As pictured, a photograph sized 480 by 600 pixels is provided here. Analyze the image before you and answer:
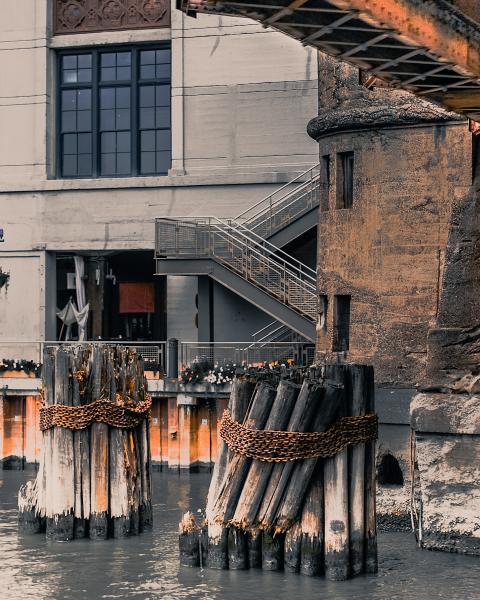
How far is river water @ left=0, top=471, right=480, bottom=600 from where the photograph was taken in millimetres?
21641

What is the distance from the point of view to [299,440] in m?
21.5

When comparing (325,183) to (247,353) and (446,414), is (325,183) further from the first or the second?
(247,353)

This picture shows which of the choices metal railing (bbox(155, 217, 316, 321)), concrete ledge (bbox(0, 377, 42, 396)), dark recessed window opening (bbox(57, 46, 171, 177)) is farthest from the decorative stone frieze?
concrete ledge (bbox(0, 377, 42, 396))

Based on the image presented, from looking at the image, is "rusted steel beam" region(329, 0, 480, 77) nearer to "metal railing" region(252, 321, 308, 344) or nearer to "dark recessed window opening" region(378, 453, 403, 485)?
"dark recessed window opening" region(378, 453, 403, 485)

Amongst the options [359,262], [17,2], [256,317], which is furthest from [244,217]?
[359,262]

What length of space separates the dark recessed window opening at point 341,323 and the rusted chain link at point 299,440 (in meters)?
8.43

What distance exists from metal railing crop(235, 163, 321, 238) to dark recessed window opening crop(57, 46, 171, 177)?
4.14 meters

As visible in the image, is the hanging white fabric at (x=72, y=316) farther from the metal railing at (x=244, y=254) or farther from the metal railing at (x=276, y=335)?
the metal railing at (x=276, y=335)

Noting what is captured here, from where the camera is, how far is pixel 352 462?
21.8m

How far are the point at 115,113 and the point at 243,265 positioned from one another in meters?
8.79

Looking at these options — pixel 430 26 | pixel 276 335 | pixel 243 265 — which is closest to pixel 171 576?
pixel 430 26

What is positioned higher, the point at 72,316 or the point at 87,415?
the point at 72,316

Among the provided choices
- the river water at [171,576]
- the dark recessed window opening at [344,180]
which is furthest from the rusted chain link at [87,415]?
the dark recessed window opening at [344,180]

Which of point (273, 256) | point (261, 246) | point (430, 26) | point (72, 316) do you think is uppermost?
point (430, 26)
